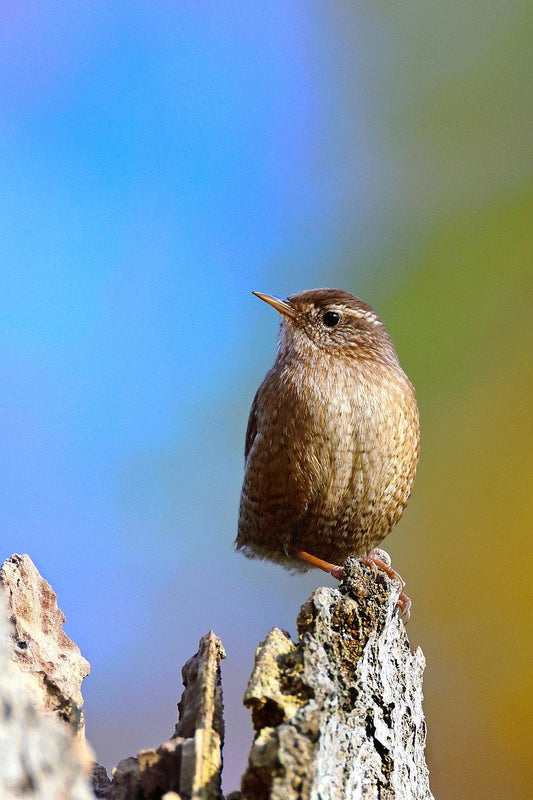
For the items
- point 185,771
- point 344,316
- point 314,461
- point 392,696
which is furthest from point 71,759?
point 344,316

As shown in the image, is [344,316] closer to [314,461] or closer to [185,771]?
[314,461]

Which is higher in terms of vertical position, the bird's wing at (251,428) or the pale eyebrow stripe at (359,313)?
the pale eyebrow stripe at (359,313)

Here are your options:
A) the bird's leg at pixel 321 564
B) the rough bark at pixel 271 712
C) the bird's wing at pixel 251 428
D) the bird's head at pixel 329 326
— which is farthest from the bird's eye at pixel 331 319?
the rough bark at pixel 271 712

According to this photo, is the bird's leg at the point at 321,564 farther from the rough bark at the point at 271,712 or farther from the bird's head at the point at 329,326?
the rough bark at the point at 271,712

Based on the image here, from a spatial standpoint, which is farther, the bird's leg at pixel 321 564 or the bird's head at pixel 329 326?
the bird's head at pixel 329 326

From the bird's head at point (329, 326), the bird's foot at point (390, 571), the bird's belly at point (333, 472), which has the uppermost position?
the bird's head at point (329, 326)

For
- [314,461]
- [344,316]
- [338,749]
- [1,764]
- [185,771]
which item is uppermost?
[344,316]

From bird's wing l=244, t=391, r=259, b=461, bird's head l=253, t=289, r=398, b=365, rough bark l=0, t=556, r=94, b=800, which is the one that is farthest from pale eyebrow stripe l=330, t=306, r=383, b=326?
rough bark l=0, t=556, r=94, b=800
